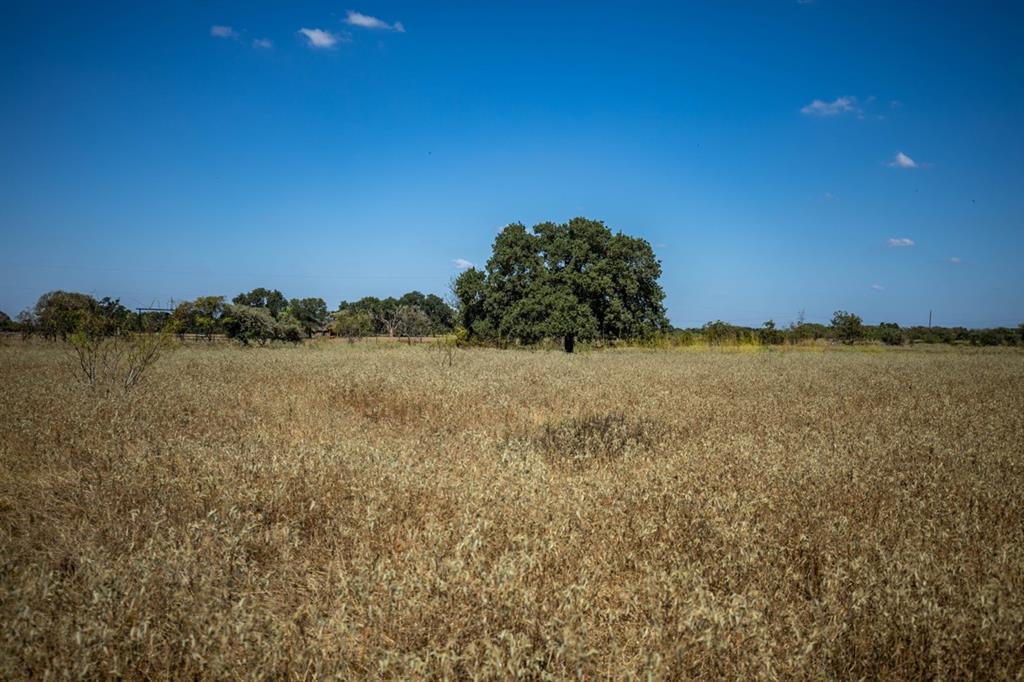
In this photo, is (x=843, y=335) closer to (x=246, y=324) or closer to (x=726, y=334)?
(x=726, y=334)

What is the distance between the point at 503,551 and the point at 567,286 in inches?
1189

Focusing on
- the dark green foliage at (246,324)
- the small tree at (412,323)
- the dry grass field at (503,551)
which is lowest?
the dry grass field at (503,551)

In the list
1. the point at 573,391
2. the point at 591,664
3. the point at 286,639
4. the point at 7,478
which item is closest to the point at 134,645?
the point at 286,639

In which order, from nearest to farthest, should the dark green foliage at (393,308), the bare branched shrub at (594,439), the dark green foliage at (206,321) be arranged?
the bare branched shrub at (594,439) → the dark green foliage at (206,321) → the dark green foliage at (393,308)

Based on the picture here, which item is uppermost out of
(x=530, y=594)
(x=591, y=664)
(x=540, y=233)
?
(x=540, y=233)

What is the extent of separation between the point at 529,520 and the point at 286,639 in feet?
4.81

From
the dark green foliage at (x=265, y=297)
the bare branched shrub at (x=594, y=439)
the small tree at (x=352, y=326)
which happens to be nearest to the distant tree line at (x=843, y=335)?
the bare branched shrub at (x=594, y=439)

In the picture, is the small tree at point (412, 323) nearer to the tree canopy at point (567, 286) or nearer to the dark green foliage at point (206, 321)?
the dark green foliage at point (206, 321)

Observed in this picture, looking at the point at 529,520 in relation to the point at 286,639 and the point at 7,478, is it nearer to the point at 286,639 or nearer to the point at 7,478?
the point at 286,639

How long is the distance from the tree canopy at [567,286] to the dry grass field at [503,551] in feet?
85.6

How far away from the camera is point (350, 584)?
91.9 inches

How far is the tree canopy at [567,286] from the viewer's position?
31891 mm

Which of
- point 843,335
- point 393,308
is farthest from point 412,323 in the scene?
point 843,335

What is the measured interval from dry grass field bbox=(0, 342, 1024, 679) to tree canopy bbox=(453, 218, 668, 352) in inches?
1027
